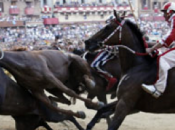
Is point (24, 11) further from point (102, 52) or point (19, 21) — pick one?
point (102, 52)

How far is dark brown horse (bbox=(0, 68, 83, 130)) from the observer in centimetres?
574

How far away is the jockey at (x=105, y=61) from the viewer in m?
7.60

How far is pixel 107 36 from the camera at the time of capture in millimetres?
5211

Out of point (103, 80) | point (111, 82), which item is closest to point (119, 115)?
point (111, 82)

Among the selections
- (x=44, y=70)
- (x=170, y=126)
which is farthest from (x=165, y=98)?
(x=170, y=126)

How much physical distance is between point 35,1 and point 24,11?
11.5 feet

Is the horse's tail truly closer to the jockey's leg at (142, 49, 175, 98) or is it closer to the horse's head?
the horse's head

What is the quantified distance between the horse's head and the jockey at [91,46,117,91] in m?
2.37

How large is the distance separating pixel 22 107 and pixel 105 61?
247cm

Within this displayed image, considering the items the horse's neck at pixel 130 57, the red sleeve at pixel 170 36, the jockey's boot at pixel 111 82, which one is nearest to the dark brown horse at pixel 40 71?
the jockey's boot at pixel 111 82

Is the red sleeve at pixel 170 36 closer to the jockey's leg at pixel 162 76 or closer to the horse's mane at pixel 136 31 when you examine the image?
the jockey's leg at pixel 162 76

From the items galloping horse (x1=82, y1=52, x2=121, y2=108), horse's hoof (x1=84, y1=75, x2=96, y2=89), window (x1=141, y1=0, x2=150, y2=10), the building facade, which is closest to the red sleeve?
horse's hoof (x1=84, y1=75, x2=96, y2=89)

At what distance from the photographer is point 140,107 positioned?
5156 mm

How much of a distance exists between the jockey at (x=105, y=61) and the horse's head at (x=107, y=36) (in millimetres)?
2370
